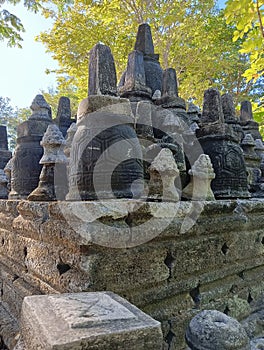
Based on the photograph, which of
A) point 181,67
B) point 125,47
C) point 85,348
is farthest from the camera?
point 181,67

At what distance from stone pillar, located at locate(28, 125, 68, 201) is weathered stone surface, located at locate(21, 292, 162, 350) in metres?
1.28

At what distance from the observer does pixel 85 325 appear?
112 centimetres

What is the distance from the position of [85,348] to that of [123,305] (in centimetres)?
34

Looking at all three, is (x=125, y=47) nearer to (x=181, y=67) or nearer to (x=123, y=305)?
(x=181, y=67)

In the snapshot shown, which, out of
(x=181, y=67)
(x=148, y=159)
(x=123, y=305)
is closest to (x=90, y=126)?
(x=148, y=159)

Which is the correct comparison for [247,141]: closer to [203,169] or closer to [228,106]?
[228,106]

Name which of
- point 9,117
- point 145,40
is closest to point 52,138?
point 145,40

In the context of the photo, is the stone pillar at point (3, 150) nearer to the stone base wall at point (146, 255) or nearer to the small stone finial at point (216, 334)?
the stone base wall at point (146, 255)

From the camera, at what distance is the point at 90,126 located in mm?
2250

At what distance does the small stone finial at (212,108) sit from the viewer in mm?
2953

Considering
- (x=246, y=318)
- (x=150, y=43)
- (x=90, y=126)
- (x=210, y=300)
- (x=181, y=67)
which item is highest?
(x=181, y=67)

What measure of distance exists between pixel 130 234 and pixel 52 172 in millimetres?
1171

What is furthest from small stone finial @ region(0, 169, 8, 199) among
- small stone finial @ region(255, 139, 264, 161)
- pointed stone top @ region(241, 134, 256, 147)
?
small stone finial @ region(255, 139, 264, 161)

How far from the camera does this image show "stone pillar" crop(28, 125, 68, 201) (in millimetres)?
2570
